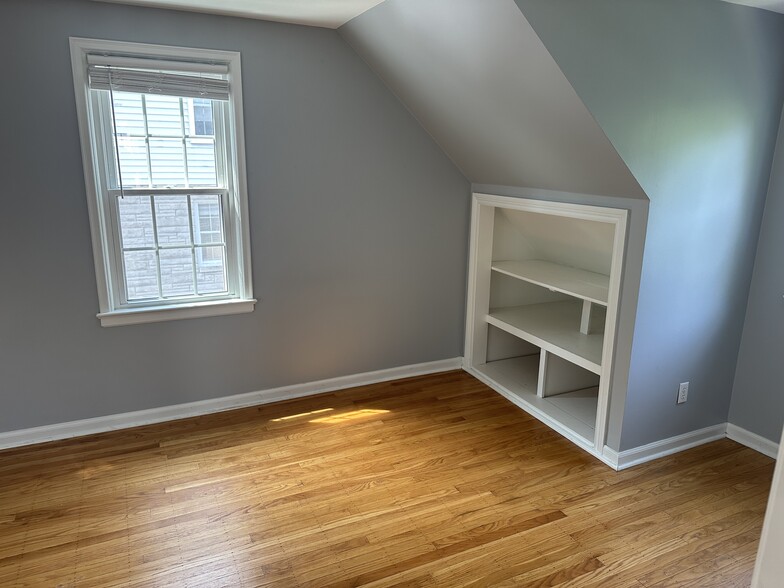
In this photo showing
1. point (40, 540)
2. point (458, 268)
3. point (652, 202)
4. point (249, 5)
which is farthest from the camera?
point (458, 268)

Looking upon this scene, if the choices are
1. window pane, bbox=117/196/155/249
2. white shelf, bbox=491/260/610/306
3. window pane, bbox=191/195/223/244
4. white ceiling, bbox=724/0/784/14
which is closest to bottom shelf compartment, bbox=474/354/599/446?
white shelf, bbox=491/260/610/306

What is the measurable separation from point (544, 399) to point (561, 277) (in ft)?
2.62

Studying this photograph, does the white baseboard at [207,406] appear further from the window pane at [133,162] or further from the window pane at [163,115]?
the window pane at [163,115]

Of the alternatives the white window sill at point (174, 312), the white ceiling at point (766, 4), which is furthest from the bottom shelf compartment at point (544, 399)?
the white ceiling at point (766, 4)

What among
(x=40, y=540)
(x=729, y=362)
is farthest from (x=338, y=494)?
(x=729, y=362)

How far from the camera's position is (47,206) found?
2756mm

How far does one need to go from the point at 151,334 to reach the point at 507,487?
2.12 metres

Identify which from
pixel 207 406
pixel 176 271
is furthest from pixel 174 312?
pixel 207 406

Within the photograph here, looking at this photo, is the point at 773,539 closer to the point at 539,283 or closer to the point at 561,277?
the point at 539,283

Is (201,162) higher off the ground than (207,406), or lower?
higher

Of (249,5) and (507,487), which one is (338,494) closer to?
(507,487)

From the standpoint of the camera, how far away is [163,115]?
292cm

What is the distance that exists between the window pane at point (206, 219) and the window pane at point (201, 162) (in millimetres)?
96

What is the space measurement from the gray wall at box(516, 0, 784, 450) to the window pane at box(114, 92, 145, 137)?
201cm
